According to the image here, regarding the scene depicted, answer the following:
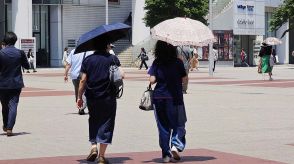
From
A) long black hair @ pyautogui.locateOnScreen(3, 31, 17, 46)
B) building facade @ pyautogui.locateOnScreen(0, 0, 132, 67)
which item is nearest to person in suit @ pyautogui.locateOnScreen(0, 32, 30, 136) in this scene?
long black hair @ pyautogui.locateOnScreen(3, 31, 17, 46)

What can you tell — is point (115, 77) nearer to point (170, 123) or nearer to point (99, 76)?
point (99, 76)

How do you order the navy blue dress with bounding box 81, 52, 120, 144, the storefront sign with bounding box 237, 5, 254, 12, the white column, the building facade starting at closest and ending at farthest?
1. the navy blue dress with bounding box 81, 52, 120, 144
2. the white column
3. the building facade
4. the storefront sign with bounding box 237, 5, 254, 12

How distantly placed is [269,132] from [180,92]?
11.3ft

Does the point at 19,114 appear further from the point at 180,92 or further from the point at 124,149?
the point at 180,92

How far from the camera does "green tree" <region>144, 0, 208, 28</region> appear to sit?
5350 cm

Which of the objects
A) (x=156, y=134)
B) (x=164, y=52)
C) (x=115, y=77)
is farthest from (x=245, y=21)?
(x=115, y=77)

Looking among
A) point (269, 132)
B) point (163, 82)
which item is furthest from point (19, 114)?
point (163, 82)

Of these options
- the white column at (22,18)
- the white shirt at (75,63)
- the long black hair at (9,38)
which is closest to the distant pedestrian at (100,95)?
the long black hair at (9,38)

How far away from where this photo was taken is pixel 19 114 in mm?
16312

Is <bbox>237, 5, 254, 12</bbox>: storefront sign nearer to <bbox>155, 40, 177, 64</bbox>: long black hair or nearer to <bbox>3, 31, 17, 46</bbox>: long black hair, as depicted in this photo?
<bbox>3, 31, 17, 46</bbox>: long black hair

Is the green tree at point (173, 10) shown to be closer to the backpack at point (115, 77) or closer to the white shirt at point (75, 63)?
the white shirt at point (75, 63)

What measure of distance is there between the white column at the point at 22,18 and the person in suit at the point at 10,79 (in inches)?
1687

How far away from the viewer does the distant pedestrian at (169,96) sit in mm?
9344

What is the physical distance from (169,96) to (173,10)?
45416 mm
